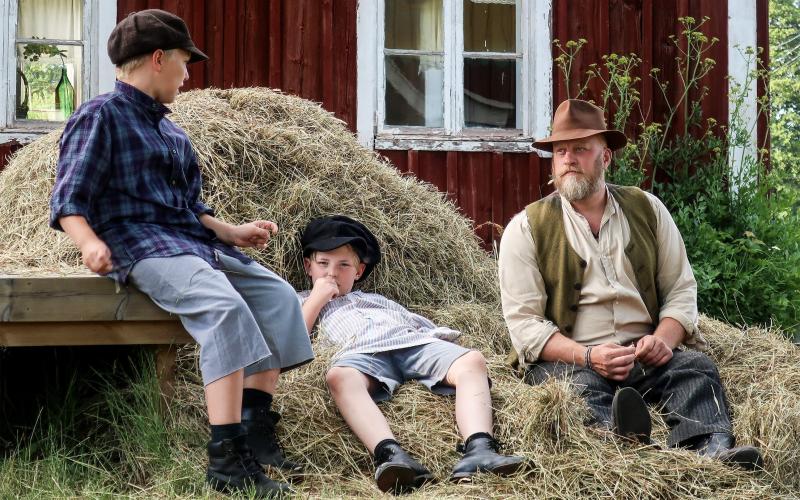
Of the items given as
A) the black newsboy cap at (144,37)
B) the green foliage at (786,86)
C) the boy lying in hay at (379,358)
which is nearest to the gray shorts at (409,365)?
the boy lying in hay at (379,358)

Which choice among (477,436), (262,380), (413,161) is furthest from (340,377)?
(413,161)

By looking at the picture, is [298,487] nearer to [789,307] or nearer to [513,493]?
[513,493]

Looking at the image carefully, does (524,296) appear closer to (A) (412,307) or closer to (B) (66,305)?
(A) (412,307)

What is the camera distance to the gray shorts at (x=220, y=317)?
334cm

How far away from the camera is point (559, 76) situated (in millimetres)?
7480

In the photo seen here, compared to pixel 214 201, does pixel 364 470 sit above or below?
below

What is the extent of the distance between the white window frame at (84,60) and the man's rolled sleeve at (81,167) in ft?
11.6

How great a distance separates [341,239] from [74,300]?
1.33 meters

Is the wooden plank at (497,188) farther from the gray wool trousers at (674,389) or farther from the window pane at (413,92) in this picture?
the gray wool trousers at (674,389)

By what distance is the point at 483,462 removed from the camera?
3.40 m

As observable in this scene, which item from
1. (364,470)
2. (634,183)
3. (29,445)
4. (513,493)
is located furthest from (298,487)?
(634,183)

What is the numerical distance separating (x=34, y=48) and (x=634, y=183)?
13.6 ft

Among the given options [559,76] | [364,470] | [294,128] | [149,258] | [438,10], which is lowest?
[364,470]

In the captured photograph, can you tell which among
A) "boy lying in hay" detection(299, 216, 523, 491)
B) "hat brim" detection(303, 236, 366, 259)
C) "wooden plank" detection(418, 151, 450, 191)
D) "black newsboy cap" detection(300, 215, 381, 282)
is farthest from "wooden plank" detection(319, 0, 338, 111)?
"hat brim" detection(303, 236, 366, 259)
